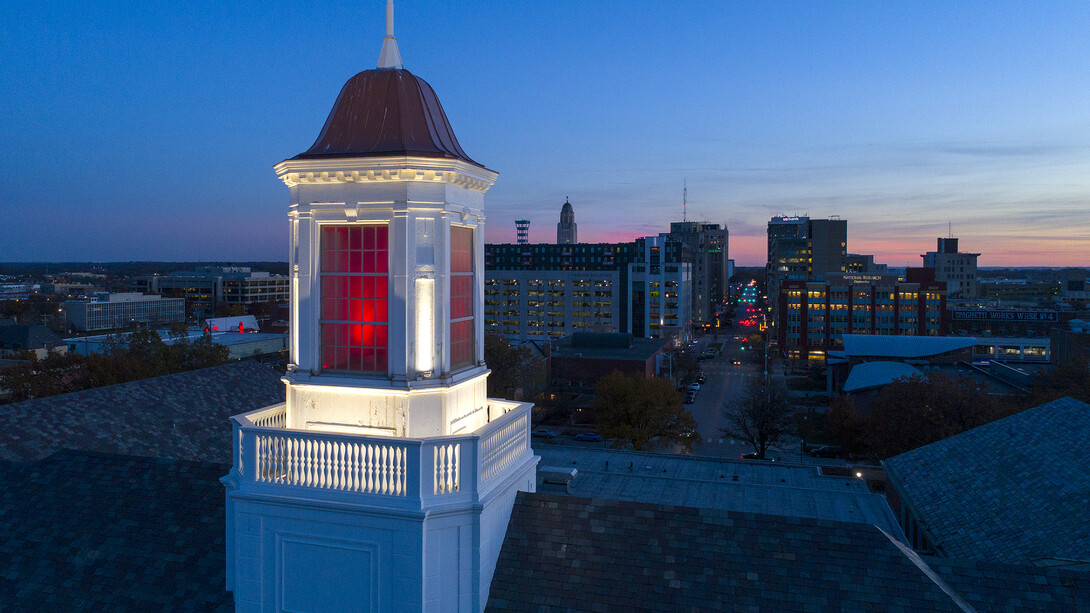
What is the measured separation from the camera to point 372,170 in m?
9.03

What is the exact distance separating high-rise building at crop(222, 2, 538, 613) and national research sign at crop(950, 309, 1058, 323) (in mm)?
160614

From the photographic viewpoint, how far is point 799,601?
7.98 metres

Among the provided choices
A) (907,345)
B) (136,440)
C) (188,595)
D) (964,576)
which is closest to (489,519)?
(188,595)

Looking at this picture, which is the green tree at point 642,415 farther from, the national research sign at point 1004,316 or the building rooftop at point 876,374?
the national research sign at point 1004,316

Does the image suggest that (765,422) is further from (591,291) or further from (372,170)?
(591,291)

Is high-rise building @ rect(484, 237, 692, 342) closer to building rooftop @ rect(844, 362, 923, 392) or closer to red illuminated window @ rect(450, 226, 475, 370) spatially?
building rooftop @ rect(844, 362, 923, 392)

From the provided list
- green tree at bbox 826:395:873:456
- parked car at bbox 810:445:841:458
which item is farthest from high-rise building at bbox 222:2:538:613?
parked car at bbox 810:445:841:458

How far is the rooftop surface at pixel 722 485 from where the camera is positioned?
15125mm

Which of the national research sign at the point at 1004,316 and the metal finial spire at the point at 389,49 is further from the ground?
the metal finial spire at the point at 389,49

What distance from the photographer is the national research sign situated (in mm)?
134625

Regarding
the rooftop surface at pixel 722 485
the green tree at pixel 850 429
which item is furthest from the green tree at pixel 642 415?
the rooftop surface at pixel 722 485

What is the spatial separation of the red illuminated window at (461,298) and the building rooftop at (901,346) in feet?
252

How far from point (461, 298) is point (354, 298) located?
1624 millimetres

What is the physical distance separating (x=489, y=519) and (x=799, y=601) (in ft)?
13.0
